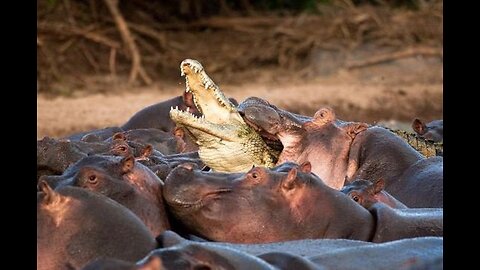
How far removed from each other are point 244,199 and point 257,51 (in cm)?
1182

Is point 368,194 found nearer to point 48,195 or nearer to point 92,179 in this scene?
point 92,179

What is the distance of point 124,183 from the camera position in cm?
409

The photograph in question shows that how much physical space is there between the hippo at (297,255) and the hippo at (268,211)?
11.7 inches

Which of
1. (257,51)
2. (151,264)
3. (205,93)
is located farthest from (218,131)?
(257,51)

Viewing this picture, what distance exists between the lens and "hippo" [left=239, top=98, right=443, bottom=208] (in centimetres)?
545

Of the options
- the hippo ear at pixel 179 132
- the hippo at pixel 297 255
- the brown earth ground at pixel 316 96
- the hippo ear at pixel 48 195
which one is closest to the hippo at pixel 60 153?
the hippo ear at pixel 179 132

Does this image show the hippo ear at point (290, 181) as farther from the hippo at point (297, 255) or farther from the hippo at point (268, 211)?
the hippo at point (297, 255)

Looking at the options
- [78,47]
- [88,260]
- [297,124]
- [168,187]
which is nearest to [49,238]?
[88,260]

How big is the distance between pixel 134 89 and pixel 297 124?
29.5 ft

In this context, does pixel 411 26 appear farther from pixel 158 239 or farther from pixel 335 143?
pixel 158 239

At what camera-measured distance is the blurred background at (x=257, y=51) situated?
47.0 ft

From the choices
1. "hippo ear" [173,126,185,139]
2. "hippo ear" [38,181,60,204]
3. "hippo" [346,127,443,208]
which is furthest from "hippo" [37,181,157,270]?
"hippo ear" [173,126,185,139]

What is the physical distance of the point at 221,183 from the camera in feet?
13.9

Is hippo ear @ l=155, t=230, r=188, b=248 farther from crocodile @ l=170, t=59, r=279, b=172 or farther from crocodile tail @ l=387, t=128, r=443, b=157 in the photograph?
crocodile tail @ l=387, t=128, r=443, b=157
